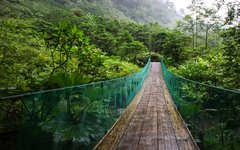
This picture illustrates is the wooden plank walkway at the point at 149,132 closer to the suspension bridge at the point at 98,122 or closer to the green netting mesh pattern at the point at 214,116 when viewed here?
the suspension bridge at the point at 98,122

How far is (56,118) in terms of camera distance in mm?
2639

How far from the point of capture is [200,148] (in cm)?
396

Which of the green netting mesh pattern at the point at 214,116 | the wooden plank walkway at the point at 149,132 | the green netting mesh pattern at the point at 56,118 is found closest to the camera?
the green netting mesh pattern at the point at 56,118

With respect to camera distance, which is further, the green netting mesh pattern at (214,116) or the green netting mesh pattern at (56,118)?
the green netting mesh pattern at (214,116)

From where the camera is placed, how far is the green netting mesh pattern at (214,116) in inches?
108

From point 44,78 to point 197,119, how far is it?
11.6 ft

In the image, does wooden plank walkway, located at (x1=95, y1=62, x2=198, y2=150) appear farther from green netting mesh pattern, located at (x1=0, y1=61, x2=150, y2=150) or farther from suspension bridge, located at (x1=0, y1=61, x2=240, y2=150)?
green netting mesh pattern, located at (x1=0, y1=61, x2=150, y2=150)

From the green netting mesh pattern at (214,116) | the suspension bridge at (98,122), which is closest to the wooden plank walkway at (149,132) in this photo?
the suspension bridge at (98,122)

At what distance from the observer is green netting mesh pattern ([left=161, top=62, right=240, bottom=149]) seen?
2.74 meters

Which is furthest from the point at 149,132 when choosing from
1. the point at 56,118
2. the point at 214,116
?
the point at 56,118

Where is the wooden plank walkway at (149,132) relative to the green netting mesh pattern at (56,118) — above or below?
below

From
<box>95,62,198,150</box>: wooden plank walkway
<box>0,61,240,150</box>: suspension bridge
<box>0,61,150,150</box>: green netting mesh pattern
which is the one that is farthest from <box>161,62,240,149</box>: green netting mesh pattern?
<box>0,61,150,150</box>: green netting mesh pattern

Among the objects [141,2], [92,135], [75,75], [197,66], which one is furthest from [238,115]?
[141,2]

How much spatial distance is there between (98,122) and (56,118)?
1.48 metres
